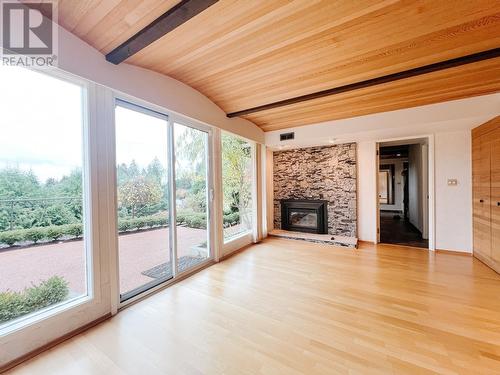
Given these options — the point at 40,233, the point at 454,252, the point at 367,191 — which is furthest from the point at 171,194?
the point at 454,252

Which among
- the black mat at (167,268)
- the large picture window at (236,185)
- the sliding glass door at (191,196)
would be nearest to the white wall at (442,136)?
the large picture window at (236,185)

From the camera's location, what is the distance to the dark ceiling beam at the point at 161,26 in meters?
1.41

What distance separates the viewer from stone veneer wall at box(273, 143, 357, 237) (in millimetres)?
4703

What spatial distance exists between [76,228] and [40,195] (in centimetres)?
42

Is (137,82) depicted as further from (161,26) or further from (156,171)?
(156,171)

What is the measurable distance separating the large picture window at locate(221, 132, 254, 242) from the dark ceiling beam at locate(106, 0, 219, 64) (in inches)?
86.0

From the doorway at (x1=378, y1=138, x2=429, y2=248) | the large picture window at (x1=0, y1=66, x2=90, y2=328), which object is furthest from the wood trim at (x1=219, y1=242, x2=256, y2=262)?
the doorway at (x1=378, y1=138, x2=429, y2=248)

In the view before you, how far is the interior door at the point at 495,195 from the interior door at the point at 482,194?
0.09m

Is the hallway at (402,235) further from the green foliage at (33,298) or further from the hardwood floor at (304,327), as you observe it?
the green foliage at (33,298)

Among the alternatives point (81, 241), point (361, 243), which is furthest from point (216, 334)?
point (361, 243)

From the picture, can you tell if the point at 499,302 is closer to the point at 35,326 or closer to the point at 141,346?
the point at 141,346

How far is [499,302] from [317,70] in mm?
3294

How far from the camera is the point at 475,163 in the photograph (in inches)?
136

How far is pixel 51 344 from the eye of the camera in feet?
5.66
